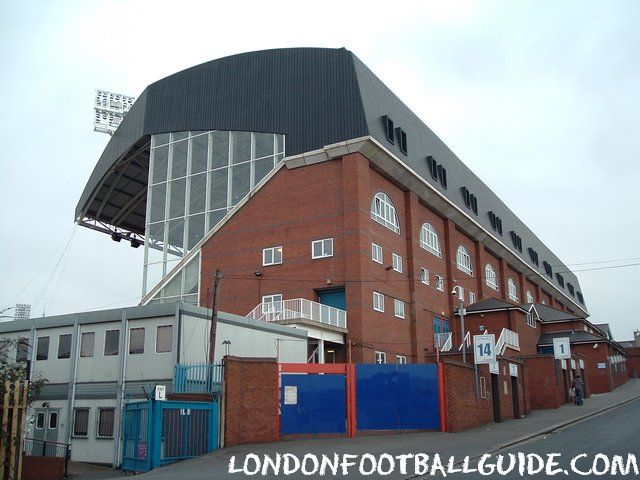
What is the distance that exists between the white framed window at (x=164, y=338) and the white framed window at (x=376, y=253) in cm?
1435

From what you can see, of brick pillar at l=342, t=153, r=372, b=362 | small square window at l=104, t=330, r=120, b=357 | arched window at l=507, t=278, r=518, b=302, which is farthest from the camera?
arched window at l=507, t=278, r=518, b=302

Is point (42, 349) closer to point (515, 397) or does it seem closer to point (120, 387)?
point (120, 387)

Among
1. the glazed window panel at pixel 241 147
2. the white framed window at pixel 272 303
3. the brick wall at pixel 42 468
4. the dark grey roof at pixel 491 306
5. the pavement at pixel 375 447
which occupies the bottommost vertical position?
the brick wall at pixel 42 468

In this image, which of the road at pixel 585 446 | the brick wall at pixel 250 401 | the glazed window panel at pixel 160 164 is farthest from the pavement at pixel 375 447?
the glazed window panel at pixel 160 164

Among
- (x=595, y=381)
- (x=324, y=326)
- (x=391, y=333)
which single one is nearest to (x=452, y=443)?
(x=324, y=326)

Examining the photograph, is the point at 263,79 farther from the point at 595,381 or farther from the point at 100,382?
the point at 595,381

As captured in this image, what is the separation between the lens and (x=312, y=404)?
73.9 feet

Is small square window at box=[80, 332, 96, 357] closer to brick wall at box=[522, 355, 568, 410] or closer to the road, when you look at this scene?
the road

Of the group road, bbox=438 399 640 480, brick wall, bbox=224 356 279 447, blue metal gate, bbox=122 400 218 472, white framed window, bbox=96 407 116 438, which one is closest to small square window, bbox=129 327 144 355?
white framed window, bbox=96 407 116 438

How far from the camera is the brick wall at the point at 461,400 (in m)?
24.1

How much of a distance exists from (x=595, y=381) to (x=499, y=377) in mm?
28339

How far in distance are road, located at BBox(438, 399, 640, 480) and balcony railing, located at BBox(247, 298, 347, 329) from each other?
1311cm

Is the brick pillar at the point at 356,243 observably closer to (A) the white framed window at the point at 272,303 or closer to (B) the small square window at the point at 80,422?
(A) the white framed window at the point at 272,303

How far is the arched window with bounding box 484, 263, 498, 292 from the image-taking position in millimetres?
56416
